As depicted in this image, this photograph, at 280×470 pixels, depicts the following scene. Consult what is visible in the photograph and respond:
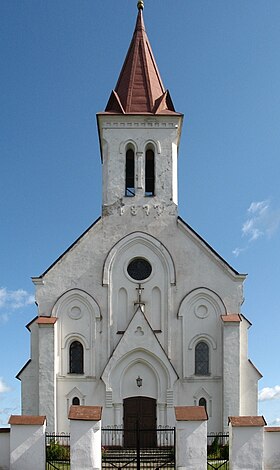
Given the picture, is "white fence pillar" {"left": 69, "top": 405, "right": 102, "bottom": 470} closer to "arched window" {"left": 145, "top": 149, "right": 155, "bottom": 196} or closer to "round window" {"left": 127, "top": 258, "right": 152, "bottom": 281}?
"round window" {"left": 127, "top": 258, "right": 152, "bottom": 281}

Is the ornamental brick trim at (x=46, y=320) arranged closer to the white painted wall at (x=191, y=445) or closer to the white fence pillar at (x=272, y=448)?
the white painted wall at (x=191, y=445)

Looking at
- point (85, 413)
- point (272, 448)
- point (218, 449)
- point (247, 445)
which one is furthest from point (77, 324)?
point (272, 448)

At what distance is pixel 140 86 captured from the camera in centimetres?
2936

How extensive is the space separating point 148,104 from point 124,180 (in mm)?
3859

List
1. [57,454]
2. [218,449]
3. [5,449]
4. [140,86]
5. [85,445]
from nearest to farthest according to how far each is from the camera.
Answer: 1. [85,445]
2. [5,449]
3. [57,454]
4. [218,449]
5. [140,86]

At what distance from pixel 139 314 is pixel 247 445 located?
8.15 metres

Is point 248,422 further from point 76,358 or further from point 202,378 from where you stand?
point 76,358

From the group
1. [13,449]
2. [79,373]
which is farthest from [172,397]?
[13,449]

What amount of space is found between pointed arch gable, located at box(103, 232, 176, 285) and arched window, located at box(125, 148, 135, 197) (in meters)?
2.45

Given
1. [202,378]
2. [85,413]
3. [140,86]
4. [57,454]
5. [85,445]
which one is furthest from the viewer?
[140,86]

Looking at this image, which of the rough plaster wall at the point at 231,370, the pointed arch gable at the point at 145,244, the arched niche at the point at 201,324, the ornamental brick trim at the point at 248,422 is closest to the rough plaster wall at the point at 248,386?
the rough plaster wall at the point at 231,370

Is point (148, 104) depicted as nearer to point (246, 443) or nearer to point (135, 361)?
point (135, 361)

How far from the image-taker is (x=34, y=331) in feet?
86.7

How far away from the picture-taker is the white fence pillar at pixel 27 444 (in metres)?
18.5
